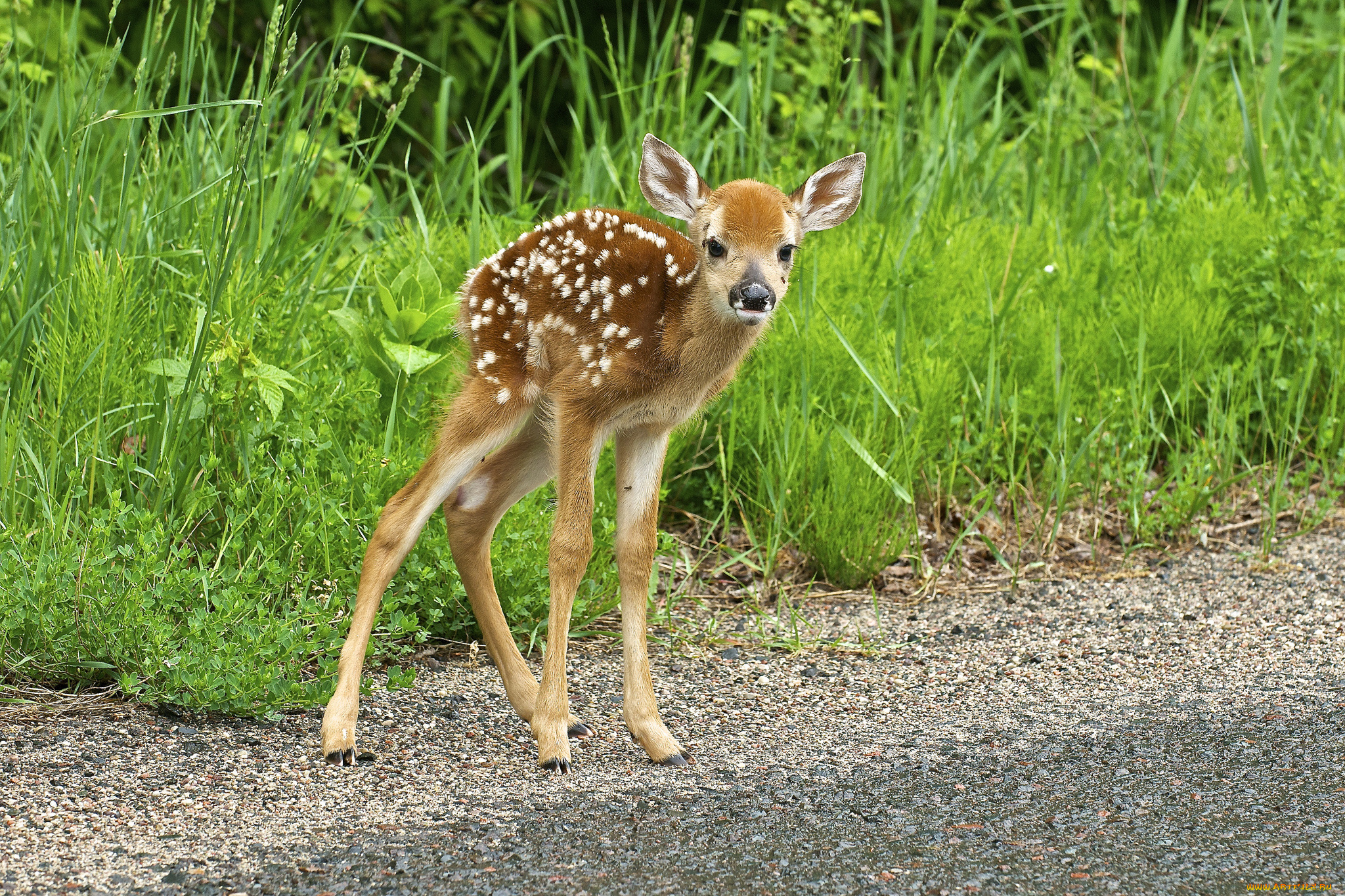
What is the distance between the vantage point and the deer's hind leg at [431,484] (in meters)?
4.07

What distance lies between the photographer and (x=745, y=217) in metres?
3.98

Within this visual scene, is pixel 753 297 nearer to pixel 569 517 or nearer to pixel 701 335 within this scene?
pixel 701 335

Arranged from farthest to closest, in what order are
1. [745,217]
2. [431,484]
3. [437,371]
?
[437,371], [431,484], [745,217]

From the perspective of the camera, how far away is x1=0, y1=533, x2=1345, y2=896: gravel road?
3.13 m

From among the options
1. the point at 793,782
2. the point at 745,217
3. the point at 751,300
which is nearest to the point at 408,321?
the point at 745,217

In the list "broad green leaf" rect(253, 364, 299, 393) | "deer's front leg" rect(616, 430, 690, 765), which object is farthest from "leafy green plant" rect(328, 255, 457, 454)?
"deer's front leg" rect(616, 430, 690, 765)

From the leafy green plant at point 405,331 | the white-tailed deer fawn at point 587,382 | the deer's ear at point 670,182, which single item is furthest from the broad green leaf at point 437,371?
the deer's ear at point 670,182

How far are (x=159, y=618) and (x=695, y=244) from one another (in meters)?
1.76

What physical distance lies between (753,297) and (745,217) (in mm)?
277

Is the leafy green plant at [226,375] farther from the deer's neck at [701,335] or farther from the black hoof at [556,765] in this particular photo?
the black hoof at [556,765]

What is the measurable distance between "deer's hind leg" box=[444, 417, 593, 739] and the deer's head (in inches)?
26.9

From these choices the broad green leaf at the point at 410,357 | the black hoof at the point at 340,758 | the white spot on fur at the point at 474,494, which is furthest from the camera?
the broad green leaf at the point at 410,357

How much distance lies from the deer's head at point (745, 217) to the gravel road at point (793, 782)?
3.91 feet

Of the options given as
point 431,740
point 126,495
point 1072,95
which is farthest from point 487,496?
point 1072,95
